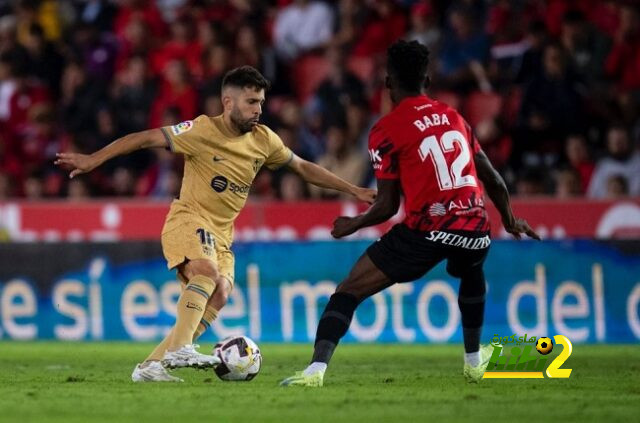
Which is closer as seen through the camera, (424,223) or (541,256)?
(424,223)

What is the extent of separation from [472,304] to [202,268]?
1842 millimetres

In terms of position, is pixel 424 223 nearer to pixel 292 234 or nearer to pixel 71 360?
pixel 71 360

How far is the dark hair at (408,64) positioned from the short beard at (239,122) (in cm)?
121

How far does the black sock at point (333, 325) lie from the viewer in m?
8.31

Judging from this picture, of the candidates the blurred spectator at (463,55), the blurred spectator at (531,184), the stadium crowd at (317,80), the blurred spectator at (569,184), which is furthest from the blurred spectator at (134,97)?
the blurred spectator at (569,184)

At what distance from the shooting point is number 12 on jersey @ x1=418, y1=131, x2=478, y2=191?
8344 mm

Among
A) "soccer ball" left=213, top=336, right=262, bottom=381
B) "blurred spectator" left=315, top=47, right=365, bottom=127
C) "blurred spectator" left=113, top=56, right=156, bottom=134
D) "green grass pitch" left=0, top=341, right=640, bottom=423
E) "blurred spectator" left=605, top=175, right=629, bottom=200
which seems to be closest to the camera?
"green grass pitch" left=0, top=341, right=640, bottom=423

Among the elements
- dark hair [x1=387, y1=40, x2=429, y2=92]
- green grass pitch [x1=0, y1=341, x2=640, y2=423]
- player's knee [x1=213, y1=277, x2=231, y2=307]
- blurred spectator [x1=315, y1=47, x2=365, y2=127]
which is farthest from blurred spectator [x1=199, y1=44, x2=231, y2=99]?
dark hair [x1=387, y1=40, x2=429, y2=92]

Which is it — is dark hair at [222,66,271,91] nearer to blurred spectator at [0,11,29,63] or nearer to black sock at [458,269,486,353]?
black sock at [458,269,486,353]

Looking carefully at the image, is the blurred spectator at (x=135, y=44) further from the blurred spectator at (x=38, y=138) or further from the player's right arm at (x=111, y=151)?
the player's right arm at (x=111, y=151)

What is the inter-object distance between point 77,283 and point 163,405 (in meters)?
7.45

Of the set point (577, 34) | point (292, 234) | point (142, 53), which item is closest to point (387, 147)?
point (292, 234)

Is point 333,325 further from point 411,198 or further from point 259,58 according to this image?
point 259,58

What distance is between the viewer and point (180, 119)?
17438 millimetres
